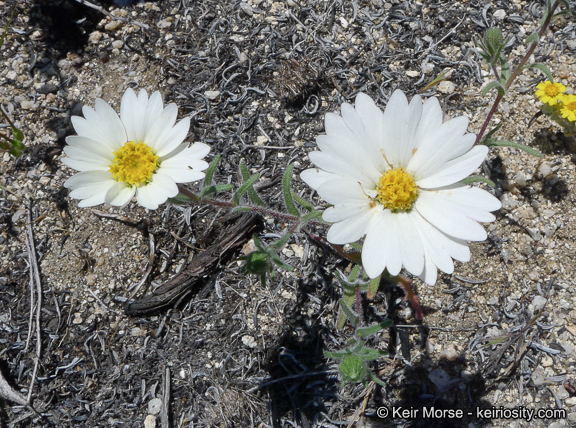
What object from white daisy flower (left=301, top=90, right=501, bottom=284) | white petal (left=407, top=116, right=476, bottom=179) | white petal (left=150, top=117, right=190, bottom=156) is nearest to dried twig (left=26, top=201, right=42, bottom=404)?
white petal (left=150, top=117, right=190, bottom=156)

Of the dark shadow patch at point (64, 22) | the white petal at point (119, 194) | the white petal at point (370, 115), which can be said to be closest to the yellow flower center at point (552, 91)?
the white petal at point (370, 115)

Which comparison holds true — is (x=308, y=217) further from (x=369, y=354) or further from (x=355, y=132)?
(x=369, y=354)

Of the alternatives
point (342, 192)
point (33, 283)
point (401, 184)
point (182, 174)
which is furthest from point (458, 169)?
point (33, 283)

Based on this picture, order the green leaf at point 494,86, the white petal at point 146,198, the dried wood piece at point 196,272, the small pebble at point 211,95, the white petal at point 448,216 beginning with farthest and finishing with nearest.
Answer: the small pebble at point 211,95 < the dried wood piece at point 196,272 < the green leaf at point 494,86 < the white petal at point 146,198 < the white petal at point 448,216

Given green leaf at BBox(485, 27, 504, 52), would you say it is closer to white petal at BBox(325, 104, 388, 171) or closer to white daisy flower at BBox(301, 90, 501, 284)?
white daisy flower at BBox(301, 90, 501, 284)

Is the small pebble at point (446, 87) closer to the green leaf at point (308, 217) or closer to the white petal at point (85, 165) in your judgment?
the green leaf at point (308, 217)

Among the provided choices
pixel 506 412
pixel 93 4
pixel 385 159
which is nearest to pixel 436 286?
pixel 506 412

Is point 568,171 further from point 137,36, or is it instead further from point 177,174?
point 137,36
